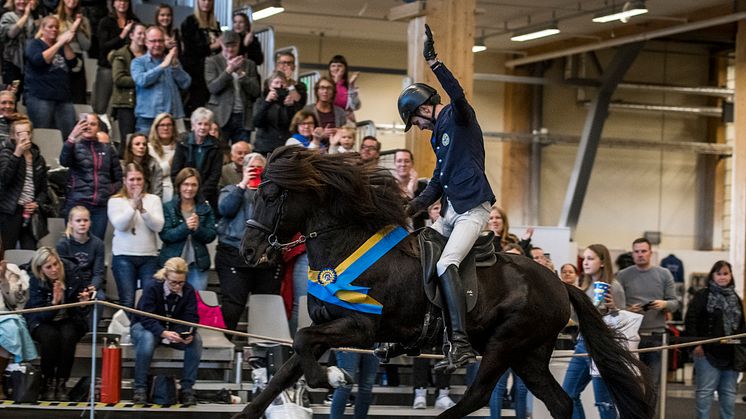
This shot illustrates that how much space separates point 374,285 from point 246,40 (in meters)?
6.73

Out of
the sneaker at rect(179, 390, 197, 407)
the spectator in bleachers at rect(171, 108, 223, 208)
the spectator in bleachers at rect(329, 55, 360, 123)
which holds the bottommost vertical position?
the sneaker at rect(179, 390, 197, 407)

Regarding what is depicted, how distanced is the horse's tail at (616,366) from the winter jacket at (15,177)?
15.5 feet

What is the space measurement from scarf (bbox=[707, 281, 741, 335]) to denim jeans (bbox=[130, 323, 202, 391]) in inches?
194

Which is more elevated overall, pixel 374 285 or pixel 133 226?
pixel 133 226

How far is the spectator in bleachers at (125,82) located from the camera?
11.0 m

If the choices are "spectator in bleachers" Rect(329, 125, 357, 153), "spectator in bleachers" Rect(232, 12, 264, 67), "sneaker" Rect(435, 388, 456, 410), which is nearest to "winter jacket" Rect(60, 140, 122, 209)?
"spectator in bleachers" Rect(329, 125, 357, 153)

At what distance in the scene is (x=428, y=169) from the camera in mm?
11992

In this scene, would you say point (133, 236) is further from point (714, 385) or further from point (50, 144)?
point (714, 385)

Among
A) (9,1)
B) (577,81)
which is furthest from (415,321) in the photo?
(577,81)

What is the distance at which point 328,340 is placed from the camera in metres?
6.02

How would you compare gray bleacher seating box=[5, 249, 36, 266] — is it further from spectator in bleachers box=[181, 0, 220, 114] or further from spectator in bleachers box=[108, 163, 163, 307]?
spectator in bleachers box=[181, 0, 220, 114]

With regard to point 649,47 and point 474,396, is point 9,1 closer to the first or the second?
point 474,396

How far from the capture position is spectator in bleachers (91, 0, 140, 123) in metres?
11.5

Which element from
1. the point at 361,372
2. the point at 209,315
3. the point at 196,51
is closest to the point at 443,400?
the point at 361,372
